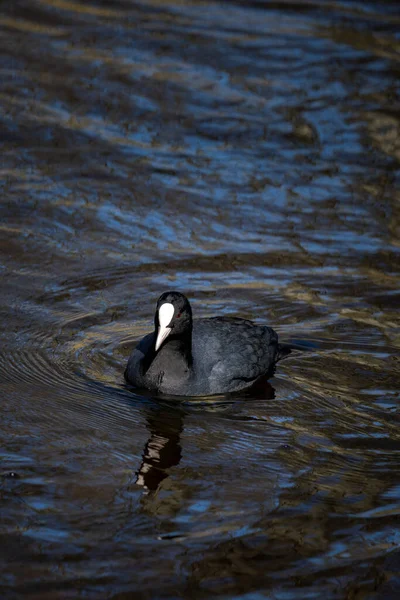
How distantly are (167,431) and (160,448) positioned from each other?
8.1 inches

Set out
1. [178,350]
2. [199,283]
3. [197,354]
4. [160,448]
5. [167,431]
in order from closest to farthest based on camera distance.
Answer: [160,448] → [167,431] → [178,350] → [197,354] → [199,283]

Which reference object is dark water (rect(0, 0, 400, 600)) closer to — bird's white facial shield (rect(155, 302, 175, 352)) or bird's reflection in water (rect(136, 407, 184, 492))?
bird's reflection in water (rect(136, 407, 184, 492))

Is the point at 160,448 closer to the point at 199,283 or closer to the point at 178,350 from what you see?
the point at 178,350

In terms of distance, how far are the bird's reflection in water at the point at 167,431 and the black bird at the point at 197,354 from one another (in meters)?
0.09

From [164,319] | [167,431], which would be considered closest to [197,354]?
[164,319]

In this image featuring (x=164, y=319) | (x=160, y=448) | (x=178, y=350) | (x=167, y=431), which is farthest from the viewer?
(x=178, y=350)

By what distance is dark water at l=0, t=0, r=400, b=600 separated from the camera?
4137 mm

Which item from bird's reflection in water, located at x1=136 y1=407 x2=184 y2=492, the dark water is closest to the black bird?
the dark water

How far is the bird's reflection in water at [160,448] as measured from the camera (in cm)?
468

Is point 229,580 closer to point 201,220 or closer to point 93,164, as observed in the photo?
point 201,220

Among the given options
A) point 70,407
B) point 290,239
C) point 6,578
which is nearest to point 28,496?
point 6,578

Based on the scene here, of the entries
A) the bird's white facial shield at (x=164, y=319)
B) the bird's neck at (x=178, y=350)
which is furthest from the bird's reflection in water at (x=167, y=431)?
the bird's white facial shield at (x=164, y=319)

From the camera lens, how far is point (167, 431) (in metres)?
5.17

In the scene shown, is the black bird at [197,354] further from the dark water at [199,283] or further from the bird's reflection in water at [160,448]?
the bird's reflection in water at [160,448]
